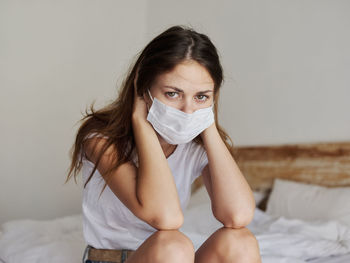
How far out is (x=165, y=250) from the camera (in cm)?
101

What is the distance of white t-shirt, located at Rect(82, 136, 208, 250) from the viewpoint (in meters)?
1.29

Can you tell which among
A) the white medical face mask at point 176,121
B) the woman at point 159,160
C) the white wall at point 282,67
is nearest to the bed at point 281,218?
the white wall at point 282,67

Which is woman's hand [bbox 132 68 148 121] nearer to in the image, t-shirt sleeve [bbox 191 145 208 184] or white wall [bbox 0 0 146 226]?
t-shirt sleeve [bbox 191 145 208 184]

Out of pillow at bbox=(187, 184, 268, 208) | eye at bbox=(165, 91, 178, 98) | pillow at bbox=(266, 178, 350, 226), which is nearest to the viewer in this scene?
eye at bbox=(165, 91, 178, 98)

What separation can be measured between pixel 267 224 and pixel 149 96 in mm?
1028

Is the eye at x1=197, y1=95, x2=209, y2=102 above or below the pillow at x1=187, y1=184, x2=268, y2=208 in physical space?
above

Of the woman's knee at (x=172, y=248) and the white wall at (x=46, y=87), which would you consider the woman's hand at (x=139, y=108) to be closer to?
the woman's knee at (x=172, y=248)

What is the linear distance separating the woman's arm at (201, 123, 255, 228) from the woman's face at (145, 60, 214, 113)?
134 millimetres

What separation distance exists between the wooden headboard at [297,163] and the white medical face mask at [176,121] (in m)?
1.19

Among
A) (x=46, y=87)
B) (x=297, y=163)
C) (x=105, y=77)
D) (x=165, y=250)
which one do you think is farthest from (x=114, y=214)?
(x=105, y=77)

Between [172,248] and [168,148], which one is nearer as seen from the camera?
[172,248]

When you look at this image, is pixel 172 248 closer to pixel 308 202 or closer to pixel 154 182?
pixel 154 182

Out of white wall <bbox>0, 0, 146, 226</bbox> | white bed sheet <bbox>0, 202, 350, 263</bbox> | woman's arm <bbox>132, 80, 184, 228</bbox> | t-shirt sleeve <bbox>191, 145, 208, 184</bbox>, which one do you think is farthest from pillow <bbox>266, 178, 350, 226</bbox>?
white wall <bbox>0, 0, 146, 226</bbox>

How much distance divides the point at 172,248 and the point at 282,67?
5.88 feet
